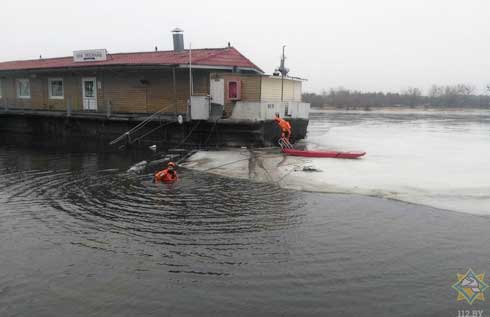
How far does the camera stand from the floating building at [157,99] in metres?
18.2

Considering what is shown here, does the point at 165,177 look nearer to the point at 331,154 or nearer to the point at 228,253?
the point at 228,253

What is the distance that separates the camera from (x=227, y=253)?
6781 mm

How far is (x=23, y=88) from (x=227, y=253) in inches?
999

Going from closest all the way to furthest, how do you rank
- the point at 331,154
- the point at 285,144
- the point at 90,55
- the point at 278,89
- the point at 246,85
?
the point at 331,154, the point at 285,144, the point at 246,85, the point at 278,89, the point at 90,55

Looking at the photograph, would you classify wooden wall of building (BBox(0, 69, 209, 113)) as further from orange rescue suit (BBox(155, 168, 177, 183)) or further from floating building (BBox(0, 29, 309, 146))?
orange rescue suit (BBox(155, 168, 177, 183))

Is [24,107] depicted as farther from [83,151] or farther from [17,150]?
[83,151]

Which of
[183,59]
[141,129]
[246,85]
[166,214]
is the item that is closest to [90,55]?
[141,129]

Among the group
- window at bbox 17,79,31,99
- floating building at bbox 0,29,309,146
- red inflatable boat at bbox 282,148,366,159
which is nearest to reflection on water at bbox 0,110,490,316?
red inflatable boat at bbox 282,148,366,159

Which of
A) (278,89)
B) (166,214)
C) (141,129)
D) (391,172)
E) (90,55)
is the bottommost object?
(166,214)

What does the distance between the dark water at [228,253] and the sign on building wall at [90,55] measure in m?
13.7

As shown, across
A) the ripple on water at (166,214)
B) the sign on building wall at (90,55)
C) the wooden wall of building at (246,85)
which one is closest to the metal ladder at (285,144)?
the wooden wall of building at (246,85)

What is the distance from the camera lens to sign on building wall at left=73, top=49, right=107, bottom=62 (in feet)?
74.9

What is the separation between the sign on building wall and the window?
5356 mm

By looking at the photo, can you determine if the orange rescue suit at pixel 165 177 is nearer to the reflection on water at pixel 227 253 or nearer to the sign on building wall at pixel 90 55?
the reflection on water at pixel 227 253
